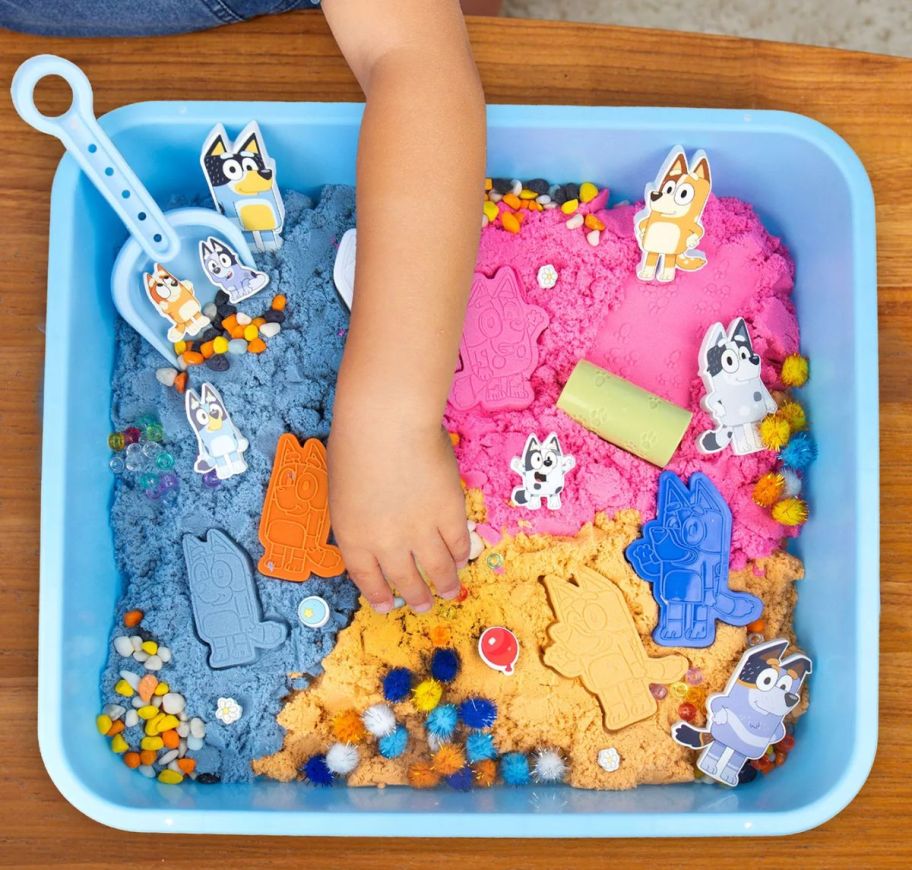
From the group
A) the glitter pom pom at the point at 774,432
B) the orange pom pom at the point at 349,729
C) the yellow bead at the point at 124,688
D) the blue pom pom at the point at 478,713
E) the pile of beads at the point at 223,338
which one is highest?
the pile of beads at the point at 223,338

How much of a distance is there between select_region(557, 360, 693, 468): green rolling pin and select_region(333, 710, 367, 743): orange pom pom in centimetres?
29

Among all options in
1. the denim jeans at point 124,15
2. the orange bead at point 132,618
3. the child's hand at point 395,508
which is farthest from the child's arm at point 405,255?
the orange bead at point 132,618

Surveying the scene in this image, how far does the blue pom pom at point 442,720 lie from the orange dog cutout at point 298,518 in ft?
0.43

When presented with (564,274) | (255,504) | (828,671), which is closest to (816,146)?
(564,274)

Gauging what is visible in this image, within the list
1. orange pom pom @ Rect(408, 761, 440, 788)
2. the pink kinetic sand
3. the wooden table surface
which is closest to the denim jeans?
the wooden table surface

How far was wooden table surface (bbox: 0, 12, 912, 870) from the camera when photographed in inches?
27.8

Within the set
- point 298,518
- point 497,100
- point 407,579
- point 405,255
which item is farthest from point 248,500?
point 497,100

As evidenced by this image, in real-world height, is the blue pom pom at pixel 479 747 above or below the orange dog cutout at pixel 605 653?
below

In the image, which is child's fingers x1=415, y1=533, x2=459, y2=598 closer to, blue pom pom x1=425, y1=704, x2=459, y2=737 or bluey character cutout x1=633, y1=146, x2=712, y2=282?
blue pom pom x1=425, y1=704, x2=459, y2=737

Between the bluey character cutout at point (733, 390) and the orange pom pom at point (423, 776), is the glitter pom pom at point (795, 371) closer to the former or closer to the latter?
the bluey character cutout at point (733, 390)

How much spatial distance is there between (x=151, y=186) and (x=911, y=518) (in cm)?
65

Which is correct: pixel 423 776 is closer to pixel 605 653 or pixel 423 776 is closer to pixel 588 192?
pixel 605 653

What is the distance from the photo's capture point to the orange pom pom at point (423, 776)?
74cm

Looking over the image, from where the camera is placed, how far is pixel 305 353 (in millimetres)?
Result: 788
